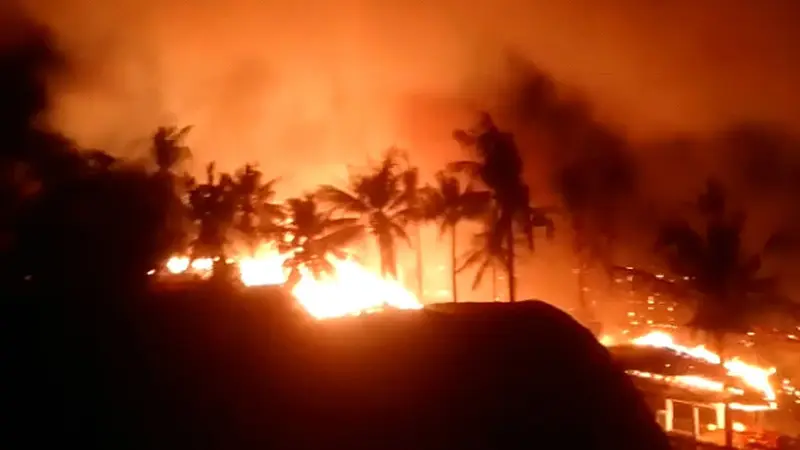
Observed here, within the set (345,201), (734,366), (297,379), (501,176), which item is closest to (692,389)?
(734,366)

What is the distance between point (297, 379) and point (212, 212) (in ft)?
87.2

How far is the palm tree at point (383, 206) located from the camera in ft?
131

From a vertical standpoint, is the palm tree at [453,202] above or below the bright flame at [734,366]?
above

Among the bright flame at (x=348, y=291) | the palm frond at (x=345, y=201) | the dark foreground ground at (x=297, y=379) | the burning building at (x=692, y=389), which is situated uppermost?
the palm frond at (x=345, y=201)

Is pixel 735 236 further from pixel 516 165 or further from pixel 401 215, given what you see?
pixel 401 215

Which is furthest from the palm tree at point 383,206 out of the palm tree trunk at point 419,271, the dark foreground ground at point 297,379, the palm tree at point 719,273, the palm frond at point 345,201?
the dark foreground ground at point 297,379

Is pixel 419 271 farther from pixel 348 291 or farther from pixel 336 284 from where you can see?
pixel 336 284

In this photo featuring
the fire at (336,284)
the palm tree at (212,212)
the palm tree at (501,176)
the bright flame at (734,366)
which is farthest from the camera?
the fire at (336,284)

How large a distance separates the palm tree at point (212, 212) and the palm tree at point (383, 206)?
15.3ft

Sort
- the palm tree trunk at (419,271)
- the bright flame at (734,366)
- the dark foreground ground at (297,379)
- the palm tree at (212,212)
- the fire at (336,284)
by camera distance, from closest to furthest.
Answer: the dark foreground ground at (297,379) < the bright flame at (734,366) < the palm tree at (212,212) < the fire at (336,284) < the palm tree trunk at (419,271)

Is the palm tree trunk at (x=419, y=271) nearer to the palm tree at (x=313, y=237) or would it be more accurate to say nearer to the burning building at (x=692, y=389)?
the palm tree at (x=313, y=237)

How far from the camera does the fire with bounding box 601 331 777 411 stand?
1013 inches

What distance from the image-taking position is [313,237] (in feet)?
133

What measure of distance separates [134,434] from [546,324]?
756 cm
